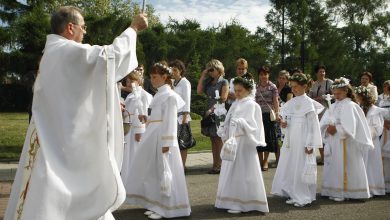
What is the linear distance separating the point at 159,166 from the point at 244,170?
1275 millimetres

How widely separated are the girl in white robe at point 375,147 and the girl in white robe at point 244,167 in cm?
258

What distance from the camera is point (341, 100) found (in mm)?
8391

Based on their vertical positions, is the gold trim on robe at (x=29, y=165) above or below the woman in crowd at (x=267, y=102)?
below

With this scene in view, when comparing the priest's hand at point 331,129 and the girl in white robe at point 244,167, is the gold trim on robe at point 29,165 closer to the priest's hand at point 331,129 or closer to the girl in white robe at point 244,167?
the girl in white robe at point 244,167

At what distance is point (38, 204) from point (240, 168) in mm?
3748

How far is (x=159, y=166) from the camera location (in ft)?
21.8

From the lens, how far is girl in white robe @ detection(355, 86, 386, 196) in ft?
28.3

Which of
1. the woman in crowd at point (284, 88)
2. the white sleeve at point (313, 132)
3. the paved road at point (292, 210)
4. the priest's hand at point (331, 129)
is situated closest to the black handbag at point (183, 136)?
the paved road at point (292, 210)

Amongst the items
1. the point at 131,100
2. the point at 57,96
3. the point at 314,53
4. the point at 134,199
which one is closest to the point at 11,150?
the point at 131,100

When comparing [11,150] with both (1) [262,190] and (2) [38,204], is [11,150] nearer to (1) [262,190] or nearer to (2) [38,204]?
(1) [262,190]

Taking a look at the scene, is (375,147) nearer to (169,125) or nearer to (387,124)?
(387,124)

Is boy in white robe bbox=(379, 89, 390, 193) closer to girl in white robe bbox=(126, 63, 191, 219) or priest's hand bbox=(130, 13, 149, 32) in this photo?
girl in white robe bbox=(126, 63, 191, 219)

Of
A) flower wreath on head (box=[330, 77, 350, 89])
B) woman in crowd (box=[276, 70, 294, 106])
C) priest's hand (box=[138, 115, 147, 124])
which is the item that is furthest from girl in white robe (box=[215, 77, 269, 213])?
woman in crowd (box=[276, 70, 294, 106])

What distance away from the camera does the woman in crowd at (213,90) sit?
10094mm
